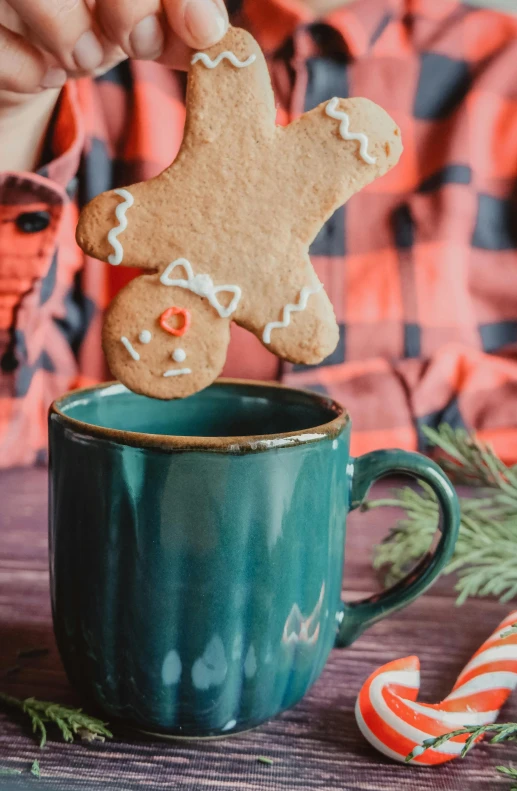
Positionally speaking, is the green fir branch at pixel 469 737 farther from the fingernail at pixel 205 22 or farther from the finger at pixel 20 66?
the finger at pixel 20 66

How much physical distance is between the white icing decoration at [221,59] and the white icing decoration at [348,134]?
0.06 metres

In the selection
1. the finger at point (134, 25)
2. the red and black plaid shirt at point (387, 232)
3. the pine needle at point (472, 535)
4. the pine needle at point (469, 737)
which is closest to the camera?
the pine needle at point (469, 737)

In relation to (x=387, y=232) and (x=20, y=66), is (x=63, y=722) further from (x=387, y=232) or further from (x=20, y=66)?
(x=387, y=232)

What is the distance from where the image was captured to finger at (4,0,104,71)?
486 millimetres

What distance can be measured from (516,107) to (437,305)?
0.39m

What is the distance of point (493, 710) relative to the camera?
0.40 meters

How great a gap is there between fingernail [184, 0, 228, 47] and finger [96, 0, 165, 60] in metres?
0.05

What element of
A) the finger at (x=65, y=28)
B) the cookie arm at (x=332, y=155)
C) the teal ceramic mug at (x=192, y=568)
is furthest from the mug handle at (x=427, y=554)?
the finger at (x=65, y=28)

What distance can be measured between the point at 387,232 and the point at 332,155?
798 mm

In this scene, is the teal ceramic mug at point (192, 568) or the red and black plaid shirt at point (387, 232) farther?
the red and black plaid shirt at point (387, 232)

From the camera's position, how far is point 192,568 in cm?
36

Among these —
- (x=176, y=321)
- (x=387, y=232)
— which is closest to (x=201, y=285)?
(x=176, y=321)

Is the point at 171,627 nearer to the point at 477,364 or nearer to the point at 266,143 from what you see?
the point at 266,143

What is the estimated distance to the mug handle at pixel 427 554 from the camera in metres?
0.42
